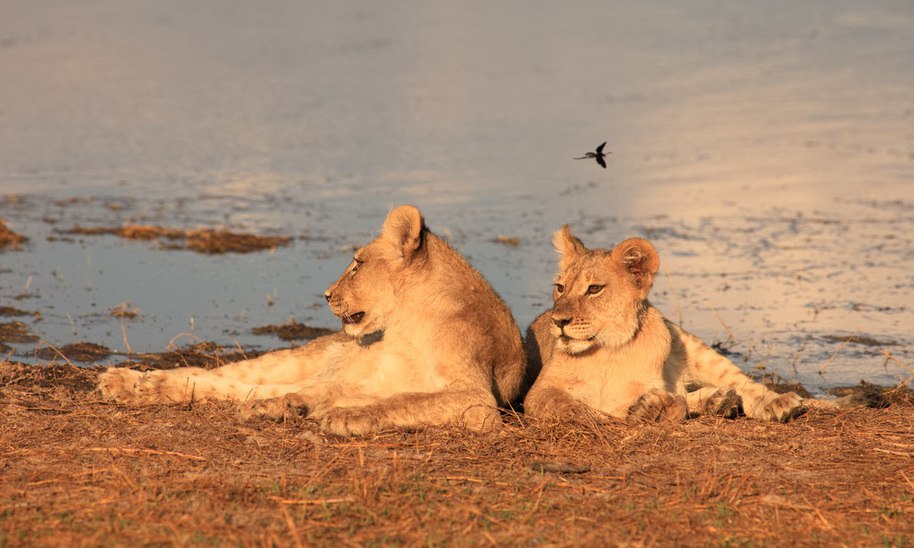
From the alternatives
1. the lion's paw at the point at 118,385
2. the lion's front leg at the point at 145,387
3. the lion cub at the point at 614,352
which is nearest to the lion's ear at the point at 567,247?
the lion cub at the point at 614,352

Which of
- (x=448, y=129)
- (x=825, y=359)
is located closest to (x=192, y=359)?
(x=825, y=359)

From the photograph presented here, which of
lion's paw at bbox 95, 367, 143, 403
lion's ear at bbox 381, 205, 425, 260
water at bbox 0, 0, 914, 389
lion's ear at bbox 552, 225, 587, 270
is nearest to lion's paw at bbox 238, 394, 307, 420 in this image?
lion's paw at bbox 95, 367, 143, 403

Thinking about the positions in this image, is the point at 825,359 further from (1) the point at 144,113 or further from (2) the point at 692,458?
(1) the point at 144,113

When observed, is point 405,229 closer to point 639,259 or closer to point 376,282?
point 376,282

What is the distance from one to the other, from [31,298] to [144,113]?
13.0 m

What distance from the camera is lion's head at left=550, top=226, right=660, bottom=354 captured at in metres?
7.07

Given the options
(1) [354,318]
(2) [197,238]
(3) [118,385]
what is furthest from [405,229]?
(2) [197,238]

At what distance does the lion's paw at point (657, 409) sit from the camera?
22.9 ft

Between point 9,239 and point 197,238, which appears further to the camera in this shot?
point 197,238

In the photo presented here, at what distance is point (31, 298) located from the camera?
1162 cm

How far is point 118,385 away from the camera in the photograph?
7.48 m

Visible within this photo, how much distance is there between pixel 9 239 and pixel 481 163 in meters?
7.60

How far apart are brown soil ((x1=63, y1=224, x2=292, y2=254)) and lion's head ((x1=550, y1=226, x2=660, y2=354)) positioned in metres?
7.60

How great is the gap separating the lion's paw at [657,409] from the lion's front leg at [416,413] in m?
0.75
